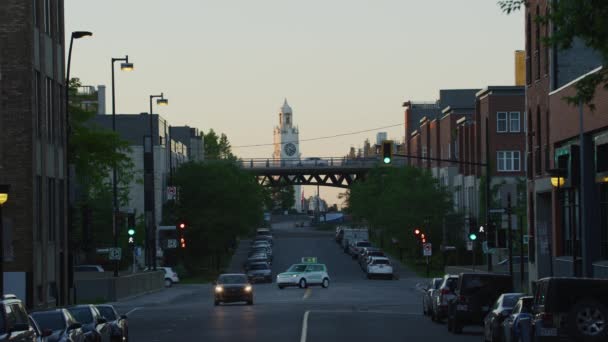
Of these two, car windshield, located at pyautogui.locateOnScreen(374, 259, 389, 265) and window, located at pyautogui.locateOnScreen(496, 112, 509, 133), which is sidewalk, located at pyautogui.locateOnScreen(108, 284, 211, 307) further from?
window, located at pyautogui.locateOnScreen(496, 112, 509, 133)

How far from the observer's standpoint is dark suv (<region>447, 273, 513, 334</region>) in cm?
3894

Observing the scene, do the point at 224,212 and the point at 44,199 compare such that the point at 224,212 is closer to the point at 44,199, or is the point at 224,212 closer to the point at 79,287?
the point at 79,287

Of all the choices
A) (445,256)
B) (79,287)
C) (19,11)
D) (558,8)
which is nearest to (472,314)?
(558,8)

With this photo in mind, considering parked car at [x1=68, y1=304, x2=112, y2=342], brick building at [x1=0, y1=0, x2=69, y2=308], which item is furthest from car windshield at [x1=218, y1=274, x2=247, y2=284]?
parked car at [x1=68, y1=304, x2=112, y2=342]

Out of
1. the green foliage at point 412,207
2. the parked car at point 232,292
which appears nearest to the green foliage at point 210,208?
the green foliage at point 412,207

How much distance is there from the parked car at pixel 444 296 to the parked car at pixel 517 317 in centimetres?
1257

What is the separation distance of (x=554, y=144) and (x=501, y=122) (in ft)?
164

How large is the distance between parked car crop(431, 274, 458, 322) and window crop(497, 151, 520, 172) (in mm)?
63251

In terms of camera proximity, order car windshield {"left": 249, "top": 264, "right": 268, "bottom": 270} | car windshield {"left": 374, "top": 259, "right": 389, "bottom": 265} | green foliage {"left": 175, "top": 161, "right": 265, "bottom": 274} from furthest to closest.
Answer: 1. green foliage {"left": 175, "top": 161, "right": 265, "bottom": 274}
2. car windshield {"left": 374, "top": 259, "right": 389, "bottom": 265}
3. car windshield {"left": 249, "top": 264, "right": 268, "bottom": 270}

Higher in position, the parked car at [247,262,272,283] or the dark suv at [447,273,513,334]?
the dark suv at [447,273,513,334]

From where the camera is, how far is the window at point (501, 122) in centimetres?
10531

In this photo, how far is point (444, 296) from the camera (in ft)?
140

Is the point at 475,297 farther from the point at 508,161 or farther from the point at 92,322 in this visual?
the point at 508,161

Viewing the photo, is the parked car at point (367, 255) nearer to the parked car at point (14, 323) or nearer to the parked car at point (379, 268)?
the parked car at point (379, 268)
